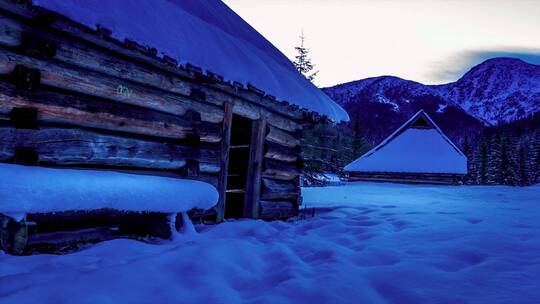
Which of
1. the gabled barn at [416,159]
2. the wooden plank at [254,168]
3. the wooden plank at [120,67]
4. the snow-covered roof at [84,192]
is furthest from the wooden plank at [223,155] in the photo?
the gabled barn at [416,159]

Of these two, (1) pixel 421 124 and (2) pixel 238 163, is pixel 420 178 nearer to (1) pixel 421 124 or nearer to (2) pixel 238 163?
(1) pixel 421 124

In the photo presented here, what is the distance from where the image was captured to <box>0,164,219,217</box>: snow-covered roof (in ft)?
9.09

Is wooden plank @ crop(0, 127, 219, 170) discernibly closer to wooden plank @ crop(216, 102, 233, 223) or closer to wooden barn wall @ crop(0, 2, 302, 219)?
wooden barn wall @ crop(0, 2, 302, 219)

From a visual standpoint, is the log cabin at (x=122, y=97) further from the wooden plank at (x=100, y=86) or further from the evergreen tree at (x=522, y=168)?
the evergreen tree at (x=522, y=168)

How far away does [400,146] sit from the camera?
2198 cm

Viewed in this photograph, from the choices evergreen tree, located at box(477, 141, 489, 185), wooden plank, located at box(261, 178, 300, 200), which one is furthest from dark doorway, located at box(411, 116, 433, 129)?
evergreen tree, located at box(477, 141, 489, 185)

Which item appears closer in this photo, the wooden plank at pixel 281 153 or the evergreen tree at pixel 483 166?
the wooden plank at pixel 281 153

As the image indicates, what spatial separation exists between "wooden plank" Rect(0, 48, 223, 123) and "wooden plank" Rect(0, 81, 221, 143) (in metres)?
0.09

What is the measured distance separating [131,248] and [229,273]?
1108 millimetres

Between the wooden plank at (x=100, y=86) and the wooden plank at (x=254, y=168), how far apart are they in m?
1.40

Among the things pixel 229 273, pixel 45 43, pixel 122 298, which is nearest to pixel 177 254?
pixel 229 273

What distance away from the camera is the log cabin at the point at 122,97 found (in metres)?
3.19

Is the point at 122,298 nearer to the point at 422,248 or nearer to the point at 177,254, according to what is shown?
the point at 177,254

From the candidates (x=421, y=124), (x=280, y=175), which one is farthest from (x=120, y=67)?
(x=421, y=124)
